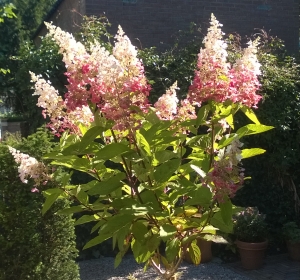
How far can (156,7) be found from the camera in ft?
30.4

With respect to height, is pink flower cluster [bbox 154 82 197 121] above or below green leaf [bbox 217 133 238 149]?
above

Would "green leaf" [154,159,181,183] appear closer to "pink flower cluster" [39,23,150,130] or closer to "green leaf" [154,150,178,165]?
"green leaf" [154,150,178,165]

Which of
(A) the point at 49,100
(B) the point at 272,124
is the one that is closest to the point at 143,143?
(A) the point at 49,100

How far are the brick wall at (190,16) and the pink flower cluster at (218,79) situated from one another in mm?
6853

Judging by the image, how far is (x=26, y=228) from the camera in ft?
12.6

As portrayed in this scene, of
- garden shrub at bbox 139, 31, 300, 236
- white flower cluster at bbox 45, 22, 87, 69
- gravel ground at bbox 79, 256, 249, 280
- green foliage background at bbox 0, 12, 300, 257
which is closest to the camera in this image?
white flower cluster at bbox 45, 22, 87, 69

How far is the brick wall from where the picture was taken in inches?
350

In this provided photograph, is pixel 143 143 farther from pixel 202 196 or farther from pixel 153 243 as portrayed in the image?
pixel 153 243

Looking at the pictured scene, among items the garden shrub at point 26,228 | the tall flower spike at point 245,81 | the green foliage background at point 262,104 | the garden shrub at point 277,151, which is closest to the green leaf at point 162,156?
the tall flower spike at point 245,81

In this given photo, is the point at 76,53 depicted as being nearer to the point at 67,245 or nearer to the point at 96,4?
the point at 67,245

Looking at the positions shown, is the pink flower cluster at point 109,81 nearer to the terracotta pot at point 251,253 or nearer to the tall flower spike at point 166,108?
the tall flower spike at point 166,108

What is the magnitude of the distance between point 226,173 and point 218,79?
443 mm

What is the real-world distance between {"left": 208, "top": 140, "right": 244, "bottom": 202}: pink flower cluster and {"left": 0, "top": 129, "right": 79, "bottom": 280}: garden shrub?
227cm

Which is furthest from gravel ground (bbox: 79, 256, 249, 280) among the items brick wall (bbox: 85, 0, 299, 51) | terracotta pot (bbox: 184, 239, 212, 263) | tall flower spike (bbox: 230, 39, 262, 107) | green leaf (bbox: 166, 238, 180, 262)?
brick wall (bbox: 85, 0, 299, 51)
